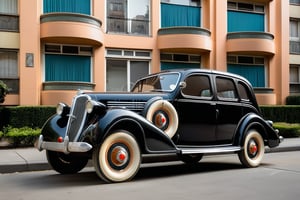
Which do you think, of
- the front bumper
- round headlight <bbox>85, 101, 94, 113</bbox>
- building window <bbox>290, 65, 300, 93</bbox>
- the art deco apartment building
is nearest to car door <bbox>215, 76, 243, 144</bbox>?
round headlight <bbox>85, 101, 94, 113</bbox>

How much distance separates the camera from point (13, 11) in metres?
18.0

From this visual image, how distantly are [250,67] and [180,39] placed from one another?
5703 millimetres

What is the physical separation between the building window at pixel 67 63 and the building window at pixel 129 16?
1.99 m

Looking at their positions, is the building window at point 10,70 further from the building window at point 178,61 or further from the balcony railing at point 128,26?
the building window at point 178,61

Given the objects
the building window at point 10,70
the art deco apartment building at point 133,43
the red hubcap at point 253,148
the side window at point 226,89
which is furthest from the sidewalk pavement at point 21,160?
the building window at point 10,70

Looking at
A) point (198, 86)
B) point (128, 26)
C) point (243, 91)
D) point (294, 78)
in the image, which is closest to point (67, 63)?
point (128, 26)

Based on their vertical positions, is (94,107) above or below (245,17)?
below

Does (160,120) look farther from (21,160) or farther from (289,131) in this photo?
(289,131)

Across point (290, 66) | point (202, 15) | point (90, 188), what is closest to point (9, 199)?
point (90, 188)

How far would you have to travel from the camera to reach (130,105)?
7.95 metres

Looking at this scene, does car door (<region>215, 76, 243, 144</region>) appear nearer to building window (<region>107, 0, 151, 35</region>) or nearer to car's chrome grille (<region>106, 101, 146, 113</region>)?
car's chrome grille (<region>106, 101, 146, 113</region>)

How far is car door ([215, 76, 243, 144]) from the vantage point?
9086 millimetres

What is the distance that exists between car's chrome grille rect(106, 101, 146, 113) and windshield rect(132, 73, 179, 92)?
2.88 ft

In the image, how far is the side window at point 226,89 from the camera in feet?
30.7
